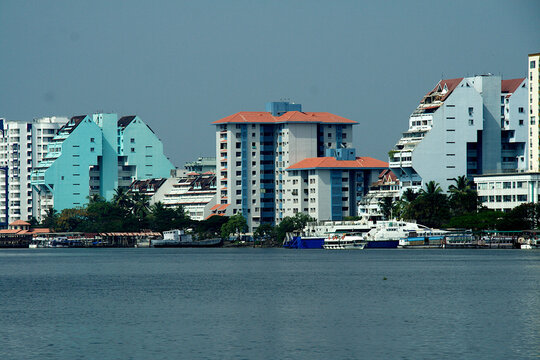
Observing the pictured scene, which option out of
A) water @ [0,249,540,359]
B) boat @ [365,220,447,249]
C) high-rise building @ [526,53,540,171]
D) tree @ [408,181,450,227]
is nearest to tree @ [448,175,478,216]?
tree @ [408,181,450,227]

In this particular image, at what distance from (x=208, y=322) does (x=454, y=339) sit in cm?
1558

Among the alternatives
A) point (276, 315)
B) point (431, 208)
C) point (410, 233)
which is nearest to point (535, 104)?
point (431, 208)

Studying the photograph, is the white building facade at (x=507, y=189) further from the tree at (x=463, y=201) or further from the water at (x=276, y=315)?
the water at (x=276, y=315)

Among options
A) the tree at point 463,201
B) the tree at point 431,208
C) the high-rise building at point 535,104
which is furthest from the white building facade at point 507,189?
the high-rise building at point 535,104

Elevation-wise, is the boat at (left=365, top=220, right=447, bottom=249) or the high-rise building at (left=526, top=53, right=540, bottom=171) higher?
the high-rise building at (left=526, top=53, right=540, bottom=171)

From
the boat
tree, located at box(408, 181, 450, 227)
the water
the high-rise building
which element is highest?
the high-rise building

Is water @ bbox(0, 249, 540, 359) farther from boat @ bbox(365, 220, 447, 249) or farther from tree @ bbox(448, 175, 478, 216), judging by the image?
tree @ bbox(448, 175, 478, 216)

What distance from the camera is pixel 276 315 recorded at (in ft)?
220

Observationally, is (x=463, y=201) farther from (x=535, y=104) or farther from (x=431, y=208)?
(x=535, y=104)

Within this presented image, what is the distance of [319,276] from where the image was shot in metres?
107

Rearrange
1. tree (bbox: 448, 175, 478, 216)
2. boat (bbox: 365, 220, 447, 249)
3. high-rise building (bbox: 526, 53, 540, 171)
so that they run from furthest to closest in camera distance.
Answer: high-rise building (bbox: 526, 53, 540, 171), tree (bbox: 448, 175, 478, 216), boat (bbox: 365, 220, 447, 249)

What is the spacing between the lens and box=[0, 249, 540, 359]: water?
5219 cm

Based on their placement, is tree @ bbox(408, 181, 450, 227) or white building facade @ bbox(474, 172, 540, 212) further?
tree @ bbox(408, 181, 450, 227)

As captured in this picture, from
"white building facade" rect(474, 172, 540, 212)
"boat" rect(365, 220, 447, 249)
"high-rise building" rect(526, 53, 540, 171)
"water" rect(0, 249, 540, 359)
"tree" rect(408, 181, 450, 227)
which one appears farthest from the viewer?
"high-rise building" rect(526, 53, 540, 171)
